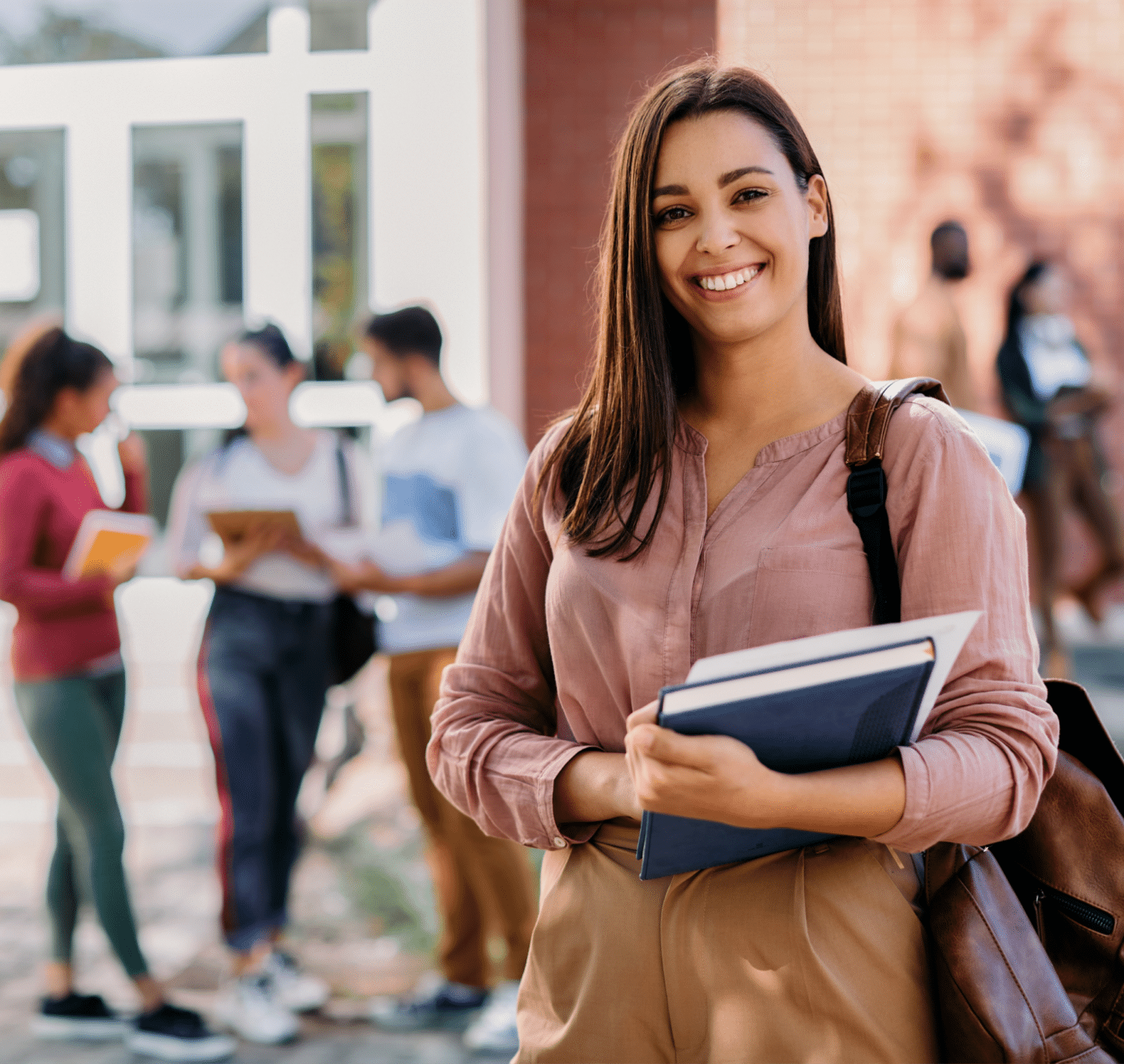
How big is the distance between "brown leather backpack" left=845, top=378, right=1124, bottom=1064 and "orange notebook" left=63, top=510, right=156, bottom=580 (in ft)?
8.68

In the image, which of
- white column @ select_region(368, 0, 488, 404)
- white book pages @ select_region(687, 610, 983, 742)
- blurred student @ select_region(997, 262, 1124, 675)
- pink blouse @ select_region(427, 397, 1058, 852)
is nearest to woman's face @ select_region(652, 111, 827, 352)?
pink blouse @ select_region(427, 397, 1058, 852)

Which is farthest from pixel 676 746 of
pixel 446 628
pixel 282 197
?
pixel 282 197

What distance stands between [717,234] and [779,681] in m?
0.57

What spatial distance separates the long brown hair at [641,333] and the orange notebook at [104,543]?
7.48 feet

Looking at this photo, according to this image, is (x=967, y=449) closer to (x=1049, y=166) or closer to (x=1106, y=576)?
(x=1106, y=576)

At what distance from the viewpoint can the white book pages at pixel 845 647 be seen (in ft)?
3.64

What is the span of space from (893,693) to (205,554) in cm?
318

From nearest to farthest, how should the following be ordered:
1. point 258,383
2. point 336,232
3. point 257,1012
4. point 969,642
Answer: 1. point 969,642
2. point 257,1012
3. point 258,383
4. point 336,232

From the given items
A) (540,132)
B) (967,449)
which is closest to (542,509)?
(967,449)

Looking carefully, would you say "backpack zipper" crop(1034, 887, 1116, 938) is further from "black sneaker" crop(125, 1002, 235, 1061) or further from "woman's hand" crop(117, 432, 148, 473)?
"woman's hand" crop(117, 432, 148, 473)

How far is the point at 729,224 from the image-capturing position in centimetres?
141

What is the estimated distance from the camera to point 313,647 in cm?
381

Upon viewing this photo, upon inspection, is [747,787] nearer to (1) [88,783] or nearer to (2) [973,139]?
(1) [88,783]

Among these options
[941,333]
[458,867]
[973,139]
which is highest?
[973,139]
